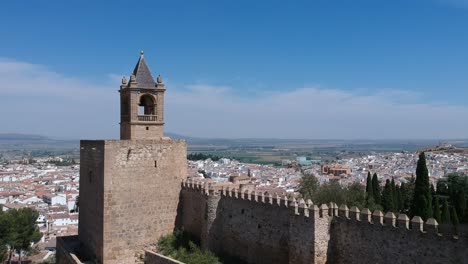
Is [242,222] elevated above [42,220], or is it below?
above

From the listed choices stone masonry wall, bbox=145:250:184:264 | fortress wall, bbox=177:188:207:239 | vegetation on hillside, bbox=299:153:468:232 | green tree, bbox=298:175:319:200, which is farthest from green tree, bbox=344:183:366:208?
stone masonry wall, bbox=145:250:184:264

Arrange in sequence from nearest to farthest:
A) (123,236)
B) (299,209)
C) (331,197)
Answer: (299,209) → (123,236) → (331,197)

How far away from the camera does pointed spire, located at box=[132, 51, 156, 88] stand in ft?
62.7

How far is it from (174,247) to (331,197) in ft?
42.4

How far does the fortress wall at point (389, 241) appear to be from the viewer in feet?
34.3

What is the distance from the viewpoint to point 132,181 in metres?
17.5

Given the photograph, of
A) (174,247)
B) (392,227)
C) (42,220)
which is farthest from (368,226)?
(42,220)

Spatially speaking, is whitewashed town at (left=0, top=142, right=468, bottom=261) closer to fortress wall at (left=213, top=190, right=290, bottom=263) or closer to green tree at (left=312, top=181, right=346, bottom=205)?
green tree at (left=312, top=181, right=346, bottom=205)

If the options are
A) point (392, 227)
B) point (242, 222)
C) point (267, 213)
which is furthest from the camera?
point (242, 222)

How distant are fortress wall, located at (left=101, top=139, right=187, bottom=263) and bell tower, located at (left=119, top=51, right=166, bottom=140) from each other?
3.70 ft

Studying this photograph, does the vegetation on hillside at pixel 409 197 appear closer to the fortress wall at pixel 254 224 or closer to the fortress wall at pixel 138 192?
the fortress wall at pixel 254 224

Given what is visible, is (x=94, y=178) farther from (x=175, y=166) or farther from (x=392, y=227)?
(x=392, y=227)

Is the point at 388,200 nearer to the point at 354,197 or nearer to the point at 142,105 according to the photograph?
the point at 354,197

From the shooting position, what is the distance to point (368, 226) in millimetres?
12219
